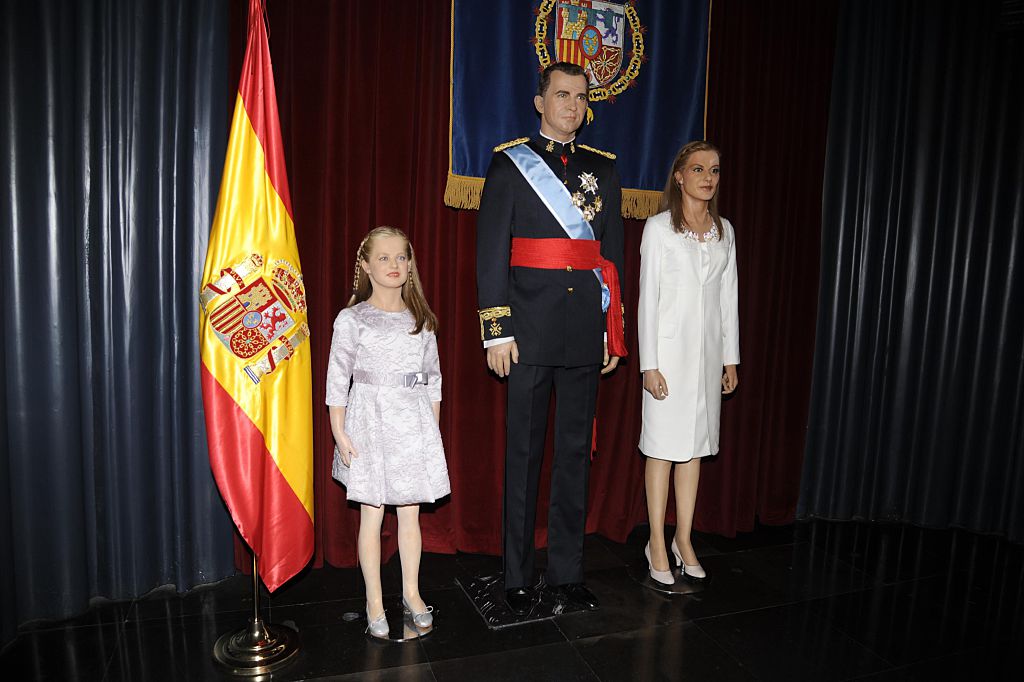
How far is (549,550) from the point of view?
2.74 meters

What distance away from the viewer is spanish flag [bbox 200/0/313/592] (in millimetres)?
2199

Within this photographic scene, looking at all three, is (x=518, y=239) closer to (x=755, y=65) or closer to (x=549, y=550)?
(x=549, y=550)

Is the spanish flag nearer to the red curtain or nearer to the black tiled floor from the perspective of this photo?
the black tiled floor

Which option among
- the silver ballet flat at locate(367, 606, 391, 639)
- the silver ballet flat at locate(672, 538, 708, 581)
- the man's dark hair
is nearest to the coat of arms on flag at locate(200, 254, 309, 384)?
the silver ballet flat at locate(367, 606, 391, 639)

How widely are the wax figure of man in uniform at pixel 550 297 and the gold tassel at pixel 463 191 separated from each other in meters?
0.31

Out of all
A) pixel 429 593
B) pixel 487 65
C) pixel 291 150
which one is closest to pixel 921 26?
pixel 487 65

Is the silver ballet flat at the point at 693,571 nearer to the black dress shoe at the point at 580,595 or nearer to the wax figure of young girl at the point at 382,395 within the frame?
the black dress shoe at the point at 580,595

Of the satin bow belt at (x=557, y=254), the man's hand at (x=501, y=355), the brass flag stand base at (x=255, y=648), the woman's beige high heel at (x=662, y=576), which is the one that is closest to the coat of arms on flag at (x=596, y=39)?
the satin bow belt at (x=557, y=254)

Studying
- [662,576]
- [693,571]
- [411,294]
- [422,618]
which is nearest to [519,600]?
[422,618]

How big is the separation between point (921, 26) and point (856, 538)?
2429 mm

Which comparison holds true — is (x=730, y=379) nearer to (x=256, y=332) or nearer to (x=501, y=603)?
(x=501, y=603)

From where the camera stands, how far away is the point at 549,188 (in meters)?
2.51

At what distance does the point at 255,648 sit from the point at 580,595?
1.13 m

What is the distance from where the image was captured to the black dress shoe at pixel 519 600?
261 centimetres
